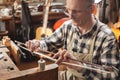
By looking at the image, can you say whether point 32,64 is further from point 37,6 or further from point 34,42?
point 34,42

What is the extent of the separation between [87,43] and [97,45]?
11 cm

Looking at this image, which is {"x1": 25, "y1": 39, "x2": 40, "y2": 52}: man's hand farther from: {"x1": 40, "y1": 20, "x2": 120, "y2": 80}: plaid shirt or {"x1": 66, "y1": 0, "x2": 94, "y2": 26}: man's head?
{"x1": 66, "y1": 0, "x2": 94, "y2": 26}: man's head

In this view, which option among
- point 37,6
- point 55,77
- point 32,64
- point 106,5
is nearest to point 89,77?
point 55,77

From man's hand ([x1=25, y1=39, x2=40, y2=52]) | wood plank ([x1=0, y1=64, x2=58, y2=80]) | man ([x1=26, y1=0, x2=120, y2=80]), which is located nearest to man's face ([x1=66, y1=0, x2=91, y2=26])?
man ([x1=26, y1=0, x2=120, y2=80])

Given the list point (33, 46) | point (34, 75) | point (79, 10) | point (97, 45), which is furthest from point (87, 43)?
point (34, 75)

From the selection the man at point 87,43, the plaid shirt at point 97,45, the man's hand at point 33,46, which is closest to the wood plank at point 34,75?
the man at point 87,43

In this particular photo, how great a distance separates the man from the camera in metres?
1.48

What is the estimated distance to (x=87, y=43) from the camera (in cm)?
166

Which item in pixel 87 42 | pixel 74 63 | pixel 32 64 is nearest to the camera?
pixel 74 63

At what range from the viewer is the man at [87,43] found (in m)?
1.48

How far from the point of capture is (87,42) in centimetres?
166

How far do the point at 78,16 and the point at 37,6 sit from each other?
3445 millimetres

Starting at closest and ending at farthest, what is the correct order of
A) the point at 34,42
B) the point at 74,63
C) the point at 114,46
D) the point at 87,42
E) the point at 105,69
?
1. the point at 105,69
2. the point at 74,63
3. the point at 114,46
4. the point at 87,42
5. the point at 34,42

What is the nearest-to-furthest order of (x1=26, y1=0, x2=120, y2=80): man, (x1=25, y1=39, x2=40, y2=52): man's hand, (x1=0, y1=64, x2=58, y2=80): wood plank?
(x1=0, y1=64, x2=58, y2=80): wood plank < (x1=26, y1=0, x2=120, y2=80): man < (x1=25, y1=39, x2=40, y2=52): man's hand
